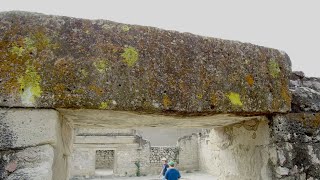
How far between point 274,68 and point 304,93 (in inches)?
16.1

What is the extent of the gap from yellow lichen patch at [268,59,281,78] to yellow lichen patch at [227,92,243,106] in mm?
398

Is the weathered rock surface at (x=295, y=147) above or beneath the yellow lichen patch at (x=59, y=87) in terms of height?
beneath

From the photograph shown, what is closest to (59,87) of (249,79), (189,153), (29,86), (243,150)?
(29,86)

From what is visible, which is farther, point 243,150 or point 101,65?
point 243,150

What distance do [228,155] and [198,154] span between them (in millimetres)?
13485

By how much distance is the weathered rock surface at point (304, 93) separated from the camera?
7.51 feet

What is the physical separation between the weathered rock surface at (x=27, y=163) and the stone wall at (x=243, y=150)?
5.37 ft

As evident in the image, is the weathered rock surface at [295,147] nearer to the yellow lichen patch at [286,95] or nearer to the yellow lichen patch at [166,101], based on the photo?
the yellow lichen patch at [286,95]

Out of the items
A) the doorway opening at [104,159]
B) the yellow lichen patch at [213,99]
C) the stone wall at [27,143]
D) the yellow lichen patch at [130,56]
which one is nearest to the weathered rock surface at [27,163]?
the stone wall at [27,143]

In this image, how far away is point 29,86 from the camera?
5.04ft

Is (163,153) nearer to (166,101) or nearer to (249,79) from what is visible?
(249,79)

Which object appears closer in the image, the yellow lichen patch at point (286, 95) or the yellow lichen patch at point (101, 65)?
the yellow lichen patch at point (101, 65)

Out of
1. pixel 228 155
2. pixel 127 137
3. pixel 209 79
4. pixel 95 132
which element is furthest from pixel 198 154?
pixel 209 79

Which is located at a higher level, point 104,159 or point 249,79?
point 249,79
